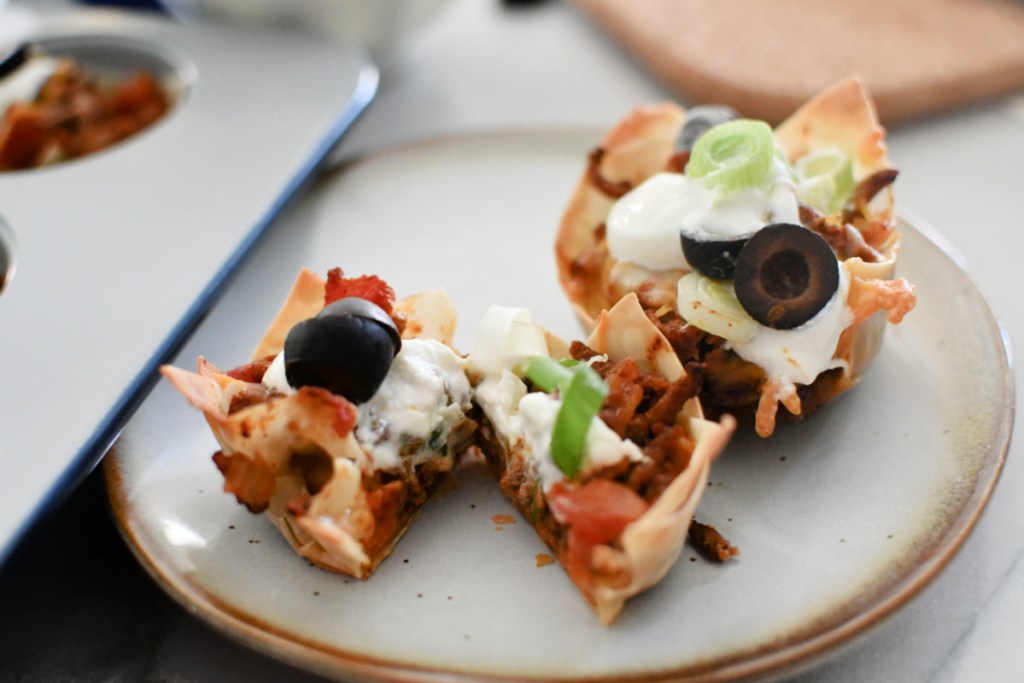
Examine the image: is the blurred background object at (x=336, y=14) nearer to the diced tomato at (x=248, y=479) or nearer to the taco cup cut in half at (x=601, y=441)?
the taco cup cut in half at (x=601, y=441)

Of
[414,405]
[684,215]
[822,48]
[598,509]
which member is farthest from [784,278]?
[822,48]

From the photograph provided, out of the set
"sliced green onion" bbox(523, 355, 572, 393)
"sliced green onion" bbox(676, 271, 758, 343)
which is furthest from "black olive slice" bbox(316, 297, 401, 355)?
"sliced green onion" bbox(676, 271, 758, 343)

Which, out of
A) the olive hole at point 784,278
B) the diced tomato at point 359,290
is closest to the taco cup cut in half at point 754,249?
the olive hole at point 784,278

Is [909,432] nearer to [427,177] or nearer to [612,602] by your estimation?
[612,602]

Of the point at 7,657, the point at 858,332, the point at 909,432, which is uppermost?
the point at 858,332

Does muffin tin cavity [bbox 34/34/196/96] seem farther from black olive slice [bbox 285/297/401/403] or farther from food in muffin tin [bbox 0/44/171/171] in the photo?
black olive slice [bbox 285/297/401/403]

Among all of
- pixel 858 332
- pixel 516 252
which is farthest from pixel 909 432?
pixel 516 252

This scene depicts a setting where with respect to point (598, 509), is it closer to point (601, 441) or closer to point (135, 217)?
point (601, 441)
